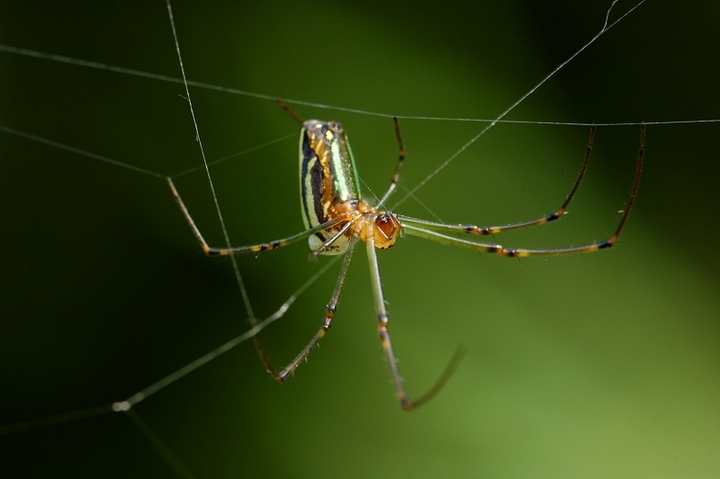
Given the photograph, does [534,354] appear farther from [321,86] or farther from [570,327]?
[321,86]

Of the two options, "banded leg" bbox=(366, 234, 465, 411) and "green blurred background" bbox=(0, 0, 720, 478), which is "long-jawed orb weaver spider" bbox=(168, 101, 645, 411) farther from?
"green blurred background" bbox=(0, 0, 720, 478)

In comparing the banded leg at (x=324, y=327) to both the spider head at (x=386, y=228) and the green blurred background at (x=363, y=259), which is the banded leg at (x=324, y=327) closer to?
the spider head at (x=386, y=228)

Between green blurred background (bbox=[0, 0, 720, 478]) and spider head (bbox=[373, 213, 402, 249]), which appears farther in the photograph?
green blurred background (bbox=[0, 0, 720, 478])

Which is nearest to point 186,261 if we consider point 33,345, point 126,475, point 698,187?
point 33,345

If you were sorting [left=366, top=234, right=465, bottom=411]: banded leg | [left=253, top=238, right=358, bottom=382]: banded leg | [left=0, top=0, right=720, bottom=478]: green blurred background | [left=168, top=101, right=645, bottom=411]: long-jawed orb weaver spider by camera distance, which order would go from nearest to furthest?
[left=366, top=234, right=465, bottom=411]: banded leg < [left=168, top=101, right=645, bottom=411]: long-jawed orb weaver spider < [left=253, top=238, right=358, bottom=382]: banded leg < [left=0, top=0, right=720, bottom=478]: green blurred background

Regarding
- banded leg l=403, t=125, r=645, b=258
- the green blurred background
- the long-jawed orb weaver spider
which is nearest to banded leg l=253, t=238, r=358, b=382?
the long-jawed orb weaver spider

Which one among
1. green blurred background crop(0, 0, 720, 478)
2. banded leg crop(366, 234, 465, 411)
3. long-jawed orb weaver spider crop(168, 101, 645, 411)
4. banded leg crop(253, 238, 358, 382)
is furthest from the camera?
green blurred background crop(0, 0, 720, 478)

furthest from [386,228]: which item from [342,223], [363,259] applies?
[363,259]
